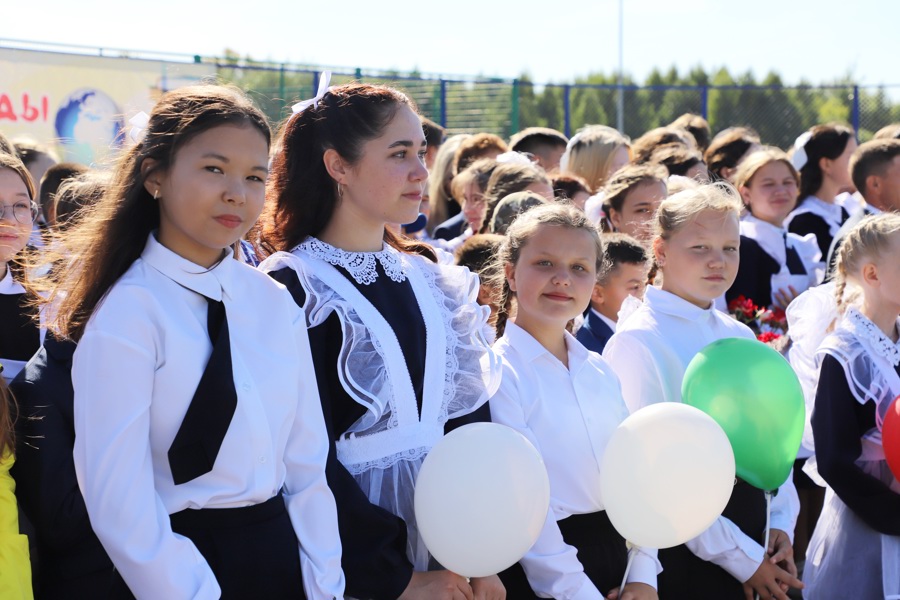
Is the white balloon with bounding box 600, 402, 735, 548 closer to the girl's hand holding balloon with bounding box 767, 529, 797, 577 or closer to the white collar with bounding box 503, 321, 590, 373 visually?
the white collar with bounding box 503, 321, 590, 373

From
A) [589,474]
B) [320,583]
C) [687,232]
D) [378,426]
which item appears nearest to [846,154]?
[687,232]

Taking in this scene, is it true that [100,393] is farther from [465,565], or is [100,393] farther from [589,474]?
[589,474]

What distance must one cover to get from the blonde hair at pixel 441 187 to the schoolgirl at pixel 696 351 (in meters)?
2.72

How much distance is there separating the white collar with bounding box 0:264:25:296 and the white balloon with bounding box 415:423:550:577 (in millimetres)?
1436

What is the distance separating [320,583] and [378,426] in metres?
0.43

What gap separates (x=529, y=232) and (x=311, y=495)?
1.12m

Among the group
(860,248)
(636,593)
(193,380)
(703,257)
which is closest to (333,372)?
(193,380)

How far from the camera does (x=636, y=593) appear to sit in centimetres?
247

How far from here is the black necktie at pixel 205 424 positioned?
181 cm

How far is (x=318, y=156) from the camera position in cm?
240

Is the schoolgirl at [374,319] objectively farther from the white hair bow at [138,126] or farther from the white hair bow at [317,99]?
the white hair bow at [138,126]

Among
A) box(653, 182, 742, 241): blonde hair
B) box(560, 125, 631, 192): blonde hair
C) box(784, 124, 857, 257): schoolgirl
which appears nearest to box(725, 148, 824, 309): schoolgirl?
box(784, 124, 857, 257): schoolgirl

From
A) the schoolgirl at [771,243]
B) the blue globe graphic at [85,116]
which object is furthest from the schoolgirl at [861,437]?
the blue globe graphic at [85,116]

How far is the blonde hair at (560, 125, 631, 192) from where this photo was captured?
548 centimetres
